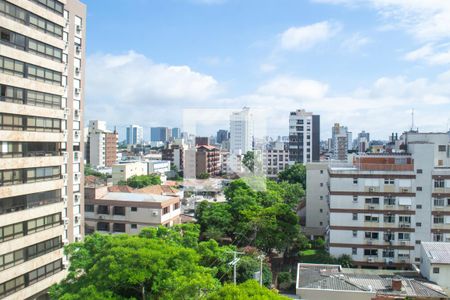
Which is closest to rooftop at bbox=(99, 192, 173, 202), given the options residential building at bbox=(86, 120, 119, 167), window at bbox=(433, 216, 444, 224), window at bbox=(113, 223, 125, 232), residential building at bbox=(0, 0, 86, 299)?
window at bbox=(113, 223, 125, 232)

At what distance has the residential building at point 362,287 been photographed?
15.7m

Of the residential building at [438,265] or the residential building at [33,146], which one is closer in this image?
the residential building at [33,146]

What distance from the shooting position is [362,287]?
16.2m

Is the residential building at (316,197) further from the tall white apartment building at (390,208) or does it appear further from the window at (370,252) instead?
the window at (370,252)

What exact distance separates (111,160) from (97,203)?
5727 cm

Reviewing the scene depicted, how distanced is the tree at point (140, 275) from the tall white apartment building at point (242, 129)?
1224 centimetres

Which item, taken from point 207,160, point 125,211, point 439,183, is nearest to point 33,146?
point 125,211

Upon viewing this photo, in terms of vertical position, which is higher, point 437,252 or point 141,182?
point 141,182

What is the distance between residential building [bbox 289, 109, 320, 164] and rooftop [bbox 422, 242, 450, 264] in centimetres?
4841

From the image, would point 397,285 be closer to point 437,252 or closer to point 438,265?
point 438,265

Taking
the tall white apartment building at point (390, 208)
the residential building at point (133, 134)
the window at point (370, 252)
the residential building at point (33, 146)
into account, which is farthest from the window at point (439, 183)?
the residential building at point (133, 134)

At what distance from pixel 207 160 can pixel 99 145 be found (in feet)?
72.8

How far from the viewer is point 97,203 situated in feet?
81.0

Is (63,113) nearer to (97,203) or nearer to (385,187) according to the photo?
(97,203)
